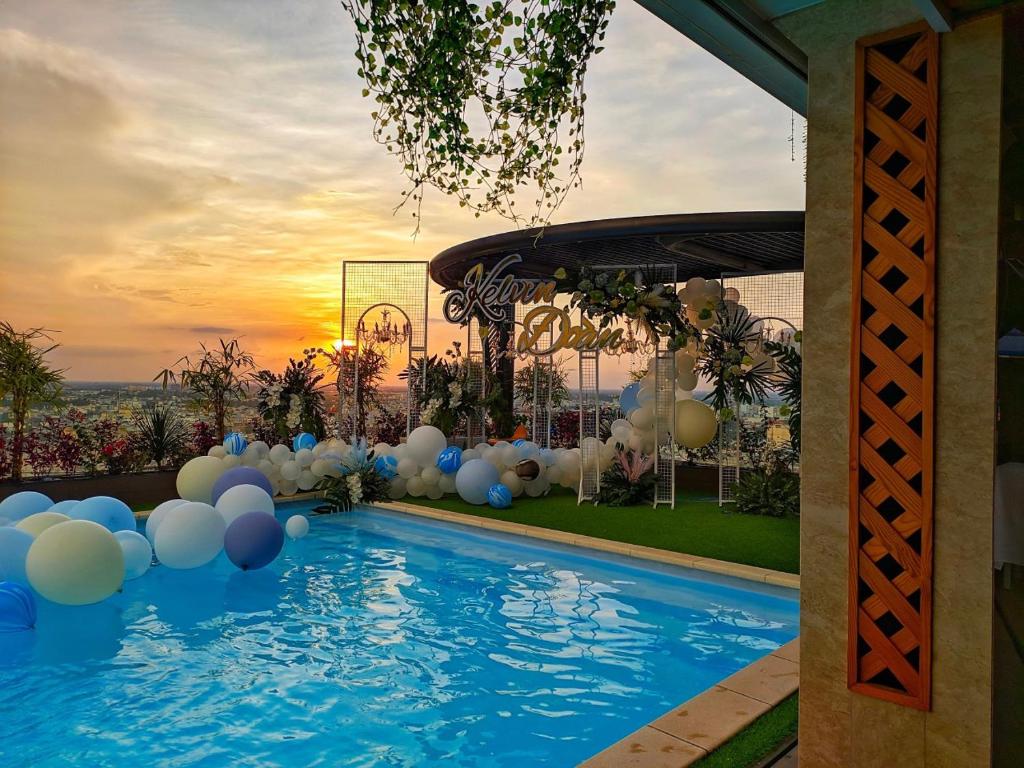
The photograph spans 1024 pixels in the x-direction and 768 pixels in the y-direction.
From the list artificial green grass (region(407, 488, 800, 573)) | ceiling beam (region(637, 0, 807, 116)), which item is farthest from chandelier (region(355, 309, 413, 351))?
ceiling beam (region(637, 0, 807, 116))

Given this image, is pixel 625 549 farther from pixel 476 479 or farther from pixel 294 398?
pixel 294 398

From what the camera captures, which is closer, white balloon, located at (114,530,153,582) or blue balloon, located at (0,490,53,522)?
white balloon, located at (114,530,153,582)

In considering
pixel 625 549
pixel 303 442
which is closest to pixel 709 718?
pixel 625 549

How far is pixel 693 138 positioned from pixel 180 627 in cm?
836

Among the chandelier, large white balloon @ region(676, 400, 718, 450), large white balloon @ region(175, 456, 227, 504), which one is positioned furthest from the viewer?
the chandelier

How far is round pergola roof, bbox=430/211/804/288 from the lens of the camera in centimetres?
851

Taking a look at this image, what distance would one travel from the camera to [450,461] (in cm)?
1077

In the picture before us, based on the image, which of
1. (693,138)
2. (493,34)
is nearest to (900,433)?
(493,34)

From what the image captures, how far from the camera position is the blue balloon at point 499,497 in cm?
1002

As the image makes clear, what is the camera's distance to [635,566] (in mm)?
7406

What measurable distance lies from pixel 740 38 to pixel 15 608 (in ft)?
18.6

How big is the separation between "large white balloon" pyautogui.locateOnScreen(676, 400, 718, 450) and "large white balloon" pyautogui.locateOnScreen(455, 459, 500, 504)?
267 cm

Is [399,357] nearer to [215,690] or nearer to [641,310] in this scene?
[641,310]

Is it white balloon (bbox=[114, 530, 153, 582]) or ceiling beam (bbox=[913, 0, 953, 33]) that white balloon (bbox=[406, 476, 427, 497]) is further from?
ceiling beam (bbox=[913, 0, 953, 33])
